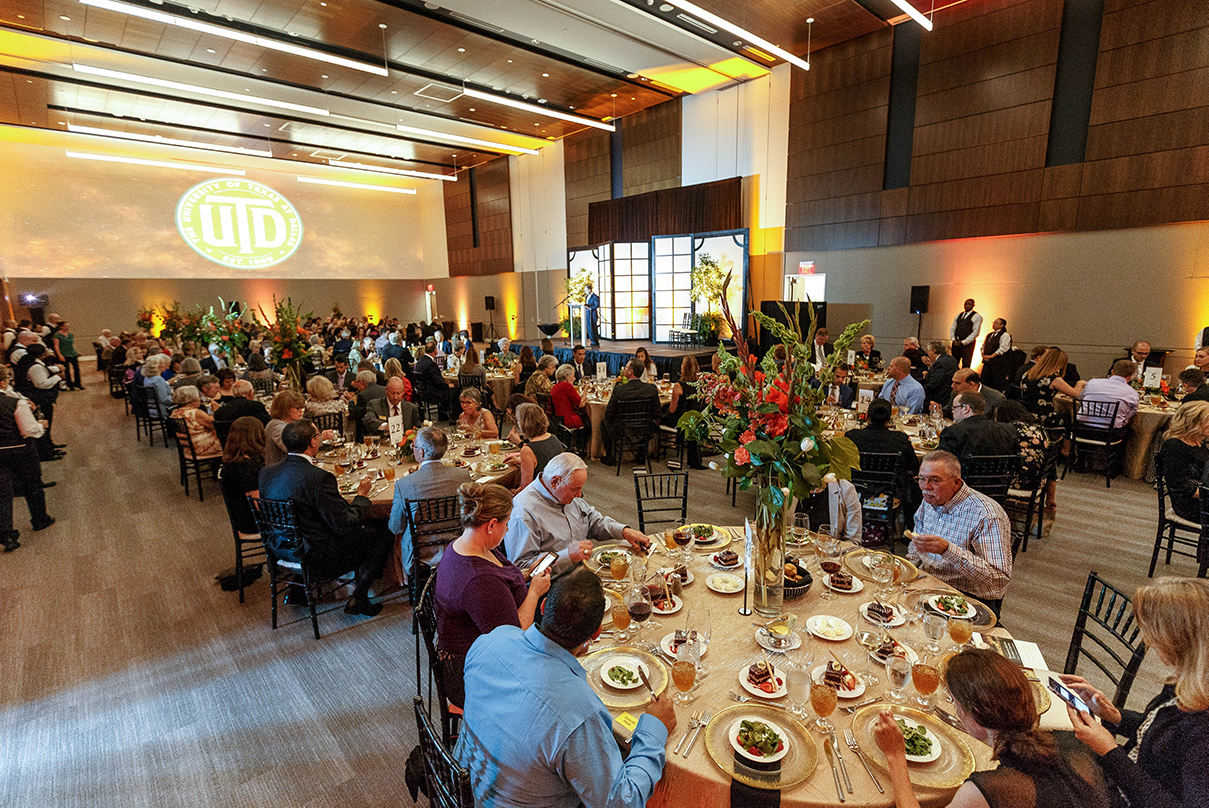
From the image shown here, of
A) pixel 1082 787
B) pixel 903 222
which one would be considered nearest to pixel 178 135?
pixel 903 222

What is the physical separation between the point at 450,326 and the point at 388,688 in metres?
21.4

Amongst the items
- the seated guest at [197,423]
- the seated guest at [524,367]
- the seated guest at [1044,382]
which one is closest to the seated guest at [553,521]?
the seated guest at [197,423]

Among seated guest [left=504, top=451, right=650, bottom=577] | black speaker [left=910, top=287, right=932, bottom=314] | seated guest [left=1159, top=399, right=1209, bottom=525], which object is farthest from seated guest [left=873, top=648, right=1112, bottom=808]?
black speaker [left=910, top=287, right=932, bottom=314]

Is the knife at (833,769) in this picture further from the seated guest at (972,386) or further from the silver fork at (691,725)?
the seated guest at (972,386)

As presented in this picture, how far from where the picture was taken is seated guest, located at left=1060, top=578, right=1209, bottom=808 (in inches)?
56.7

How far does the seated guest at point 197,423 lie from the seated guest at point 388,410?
65.6 inches

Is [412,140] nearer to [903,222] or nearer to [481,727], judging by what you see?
[903,222]

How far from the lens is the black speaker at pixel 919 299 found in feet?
33.1

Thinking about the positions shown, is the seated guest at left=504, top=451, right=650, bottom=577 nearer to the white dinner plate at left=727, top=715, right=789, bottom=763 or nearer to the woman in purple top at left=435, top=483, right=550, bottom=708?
the woman in purple top at left=435, top=483, right=550, bottom=708

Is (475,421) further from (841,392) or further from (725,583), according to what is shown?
(841,392)

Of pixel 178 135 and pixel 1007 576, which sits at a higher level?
pixel 178 135

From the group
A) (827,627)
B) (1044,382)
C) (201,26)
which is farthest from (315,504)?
(201,26)

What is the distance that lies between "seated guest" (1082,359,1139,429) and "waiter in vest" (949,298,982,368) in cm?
379

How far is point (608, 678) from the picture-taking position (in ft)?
6.14
